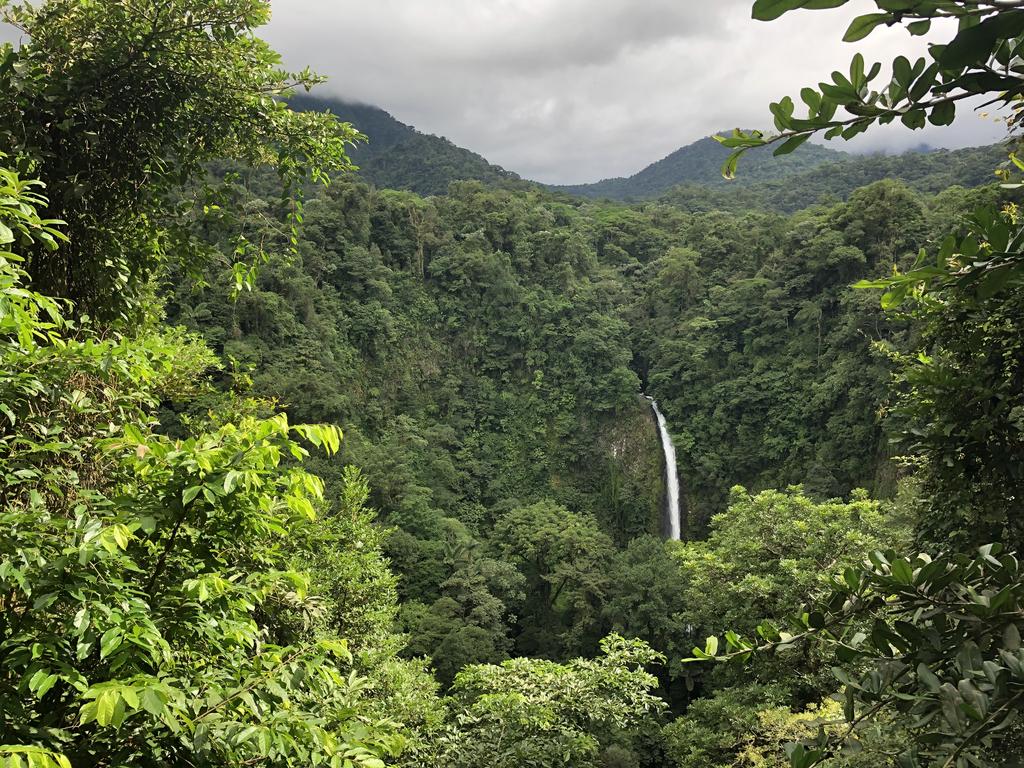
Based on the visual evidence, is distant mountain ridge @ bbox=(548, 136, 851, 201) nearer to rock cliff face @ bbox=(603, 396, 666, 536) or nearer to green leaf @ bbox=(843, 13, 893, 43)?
rock cliff face @ bbox=(603, 396, 666, 536)

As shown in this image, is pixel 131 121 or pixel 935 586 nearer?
pixel 935 586

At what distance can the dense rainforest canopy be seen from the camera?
43.4 inches

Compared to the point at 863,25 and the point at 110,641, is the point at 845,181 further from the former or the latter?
the point at 110,641

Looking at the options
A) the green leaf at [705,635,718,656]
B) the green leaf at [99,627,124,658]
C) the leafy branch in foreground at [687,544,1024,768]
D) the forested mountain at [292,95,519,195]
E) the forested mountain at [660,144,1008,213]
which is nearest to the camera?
the leafy branch in foreground at [687,544,1024,768]

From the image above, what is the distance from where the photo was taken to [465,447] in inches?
953

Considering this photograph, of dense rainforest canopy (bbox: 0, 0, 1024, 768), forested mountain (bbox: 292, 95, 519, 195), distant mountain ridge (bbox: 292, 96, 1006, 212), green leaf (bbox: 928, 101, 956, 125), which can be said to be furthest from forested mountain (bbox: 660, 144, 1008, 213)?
green leaf (bbox: 928, 101, 956, 125)

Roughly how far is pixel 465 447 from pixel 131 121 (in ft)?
70.5

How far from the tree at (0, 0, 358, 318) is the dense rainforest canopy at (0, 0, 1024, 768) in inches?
0.7

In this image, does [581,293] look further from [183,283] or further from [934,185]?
[934,185]

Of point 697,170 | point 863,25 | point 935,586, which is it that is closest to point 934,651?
point 935,586

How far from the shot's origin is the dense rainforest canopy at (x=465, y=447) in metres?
1.10

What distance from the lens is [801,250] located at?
20984 mm

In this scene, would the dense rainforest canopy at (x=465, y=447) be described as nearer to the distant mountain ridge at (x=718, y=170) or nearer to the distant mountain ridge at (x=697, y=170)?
the distant mountain ridge at (x=718, y=170)

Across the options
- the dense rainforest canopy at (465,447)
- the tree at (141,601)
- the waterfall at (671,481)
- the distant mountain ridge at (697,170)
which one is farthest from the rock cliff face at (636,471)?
the distant mountain ridge at (697,170)
